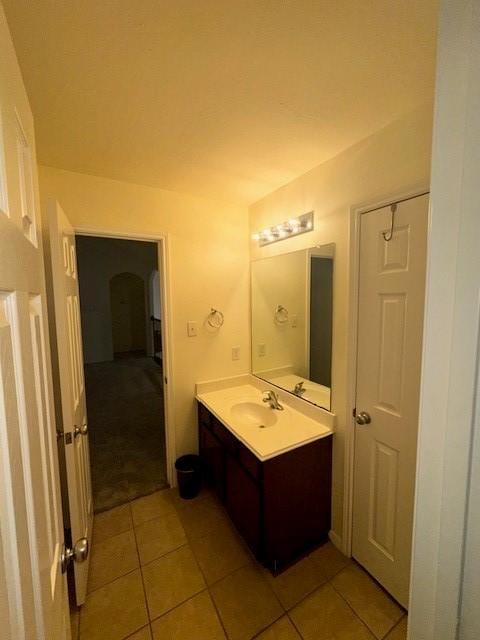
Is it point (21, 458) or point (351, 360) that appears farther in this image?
point (351, 360)

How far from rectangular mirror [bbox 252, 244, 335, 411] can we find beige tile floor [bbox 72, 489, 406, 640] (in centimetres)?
94

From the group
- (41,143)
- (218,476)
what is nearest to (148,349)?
(218,476)

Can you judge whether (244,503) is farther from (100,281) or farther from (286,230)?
(100,281)

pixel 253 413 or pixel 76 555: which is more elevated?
pixel 76 555

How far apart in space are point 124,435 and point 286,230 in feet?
9.26

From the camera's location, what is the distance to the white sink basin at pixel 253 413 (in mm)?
1945

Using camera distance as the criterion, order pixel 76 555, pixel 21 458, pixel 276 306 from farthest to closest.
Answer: pixel 276 306, pixel 76 555, pixel 21 458

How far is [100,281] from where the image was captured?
5.82m

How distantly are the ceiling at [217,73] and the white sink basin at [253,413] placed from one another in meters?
1.70

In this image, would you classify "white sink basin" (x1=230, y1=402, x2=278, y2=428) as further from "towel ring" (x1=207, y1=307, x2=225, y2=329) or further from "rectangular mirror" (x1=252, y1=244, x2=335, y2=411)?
"towel ring" (x1=207, y1=307, x2=225, y2=329)

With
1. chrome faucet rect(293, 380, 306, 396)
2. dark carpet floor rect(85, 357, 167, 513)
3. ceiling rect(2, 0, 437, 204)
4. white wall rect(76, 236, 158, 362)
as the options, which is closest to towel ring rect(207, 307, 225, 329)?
chrome faucet rect(293, 380, 306, 396)

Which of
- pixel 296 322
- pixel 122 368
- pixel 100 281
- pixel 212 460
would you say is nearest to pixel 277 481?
pixel 212 460

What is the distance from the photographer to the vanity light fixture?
1.76 metres

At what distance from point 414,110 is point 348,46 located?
49 centimetres
